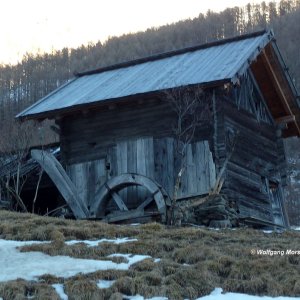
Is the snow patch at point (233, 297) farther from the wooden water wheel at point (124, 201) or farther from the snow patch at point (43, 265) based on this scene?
the wooden water wheel at point (124, 201)

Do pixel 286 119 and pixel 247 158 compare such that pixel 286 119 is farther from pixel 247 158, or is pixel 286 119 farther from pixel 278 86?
pixel 247 158

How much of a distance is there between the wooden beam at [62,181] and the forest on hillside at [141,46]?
5347 cm

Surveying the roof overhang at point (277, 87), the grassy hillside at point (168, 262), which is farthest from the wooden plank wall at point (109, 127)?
the grassy hillside at point (168, 262)

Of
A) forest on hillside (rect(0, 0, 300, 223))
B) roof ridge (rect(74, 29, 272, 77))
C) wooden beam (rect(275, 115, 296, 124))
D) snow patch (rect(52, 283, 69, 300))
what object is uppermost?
forest on hillside (rect(0, 0, 300, 223))

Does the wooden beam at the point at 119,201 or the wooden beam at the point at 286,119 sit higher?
the wooden beam at the point at 286,119

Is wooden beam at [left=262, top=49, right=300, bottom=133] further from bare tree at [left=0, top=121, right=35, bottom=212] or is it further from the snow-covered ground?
the snow-covered ground

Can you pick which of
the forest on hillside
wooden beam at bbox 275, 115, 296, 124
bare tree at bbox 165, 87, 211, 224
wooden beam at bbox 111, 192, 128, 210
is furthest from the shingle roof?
the forest on hillside

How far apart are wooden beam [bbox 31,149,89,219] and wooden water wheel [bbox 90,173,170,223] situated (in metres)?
0.47

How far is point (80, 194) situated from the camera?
19.4m

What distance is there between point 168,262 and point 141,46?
75625mm

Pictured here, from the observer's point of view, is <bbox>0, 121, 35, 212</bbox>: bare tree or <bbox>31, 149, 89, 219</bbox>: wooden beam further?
<bbox>0, 121, 35, 212</bbox>: bare tree

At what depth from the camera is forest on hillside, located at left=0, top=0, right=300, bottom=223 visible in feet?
258

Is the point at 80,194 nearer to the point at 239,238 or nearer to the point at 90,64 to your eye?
the point at 239,238

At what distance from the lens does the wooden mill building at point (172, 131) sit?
17.7m
